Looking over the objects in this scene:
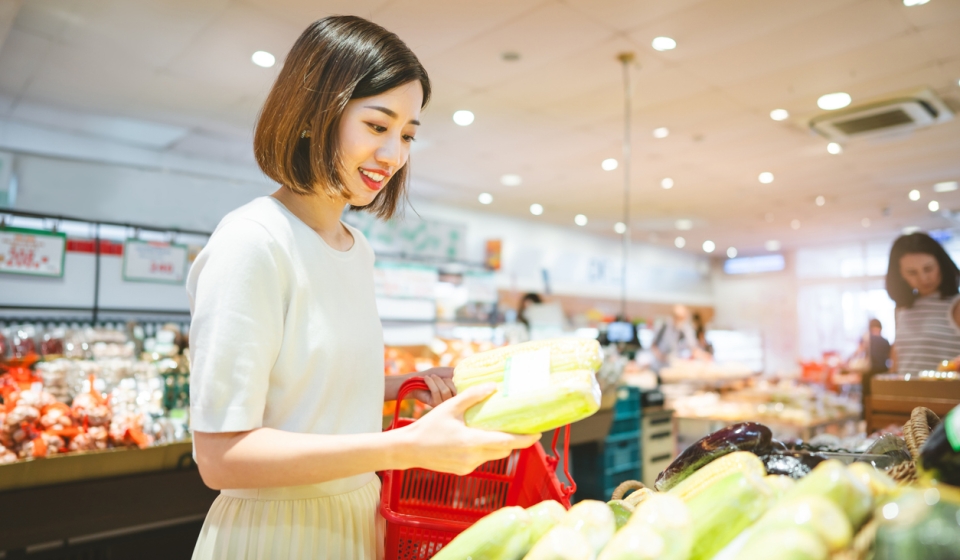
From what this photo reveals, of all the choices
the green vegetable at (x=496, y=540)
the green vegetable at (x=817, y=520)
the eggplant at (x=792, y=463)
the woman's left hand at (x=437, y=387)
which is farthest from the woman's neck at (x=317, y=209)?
the eggplant at (x=792, y=463)

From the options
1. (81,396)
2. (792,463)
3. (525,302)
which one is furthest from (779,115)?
(81,396)

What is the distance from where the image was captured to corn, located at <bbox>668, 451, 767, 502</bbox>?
884mm

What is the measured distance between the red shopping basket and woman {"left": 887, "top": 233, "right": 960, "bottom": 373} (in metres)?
3.11

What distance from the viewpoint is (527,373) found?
94cm

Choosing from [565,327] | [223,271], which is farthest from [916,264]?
[565,327]

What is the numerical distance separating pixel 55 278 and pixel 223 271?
15.8 feet

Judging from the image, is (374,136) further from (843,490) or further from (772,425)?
(772,425)

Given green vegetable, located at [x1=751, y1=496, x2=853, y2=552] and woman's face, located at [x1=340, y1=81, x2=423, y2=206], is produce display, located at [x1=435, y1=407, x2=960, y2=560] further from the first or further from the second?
woman's face, located at [x1=340, y1=81, x2=423, y2=206]

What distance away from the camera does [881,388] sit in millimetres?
3127

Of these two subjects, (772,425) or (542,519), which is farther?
(772,425)

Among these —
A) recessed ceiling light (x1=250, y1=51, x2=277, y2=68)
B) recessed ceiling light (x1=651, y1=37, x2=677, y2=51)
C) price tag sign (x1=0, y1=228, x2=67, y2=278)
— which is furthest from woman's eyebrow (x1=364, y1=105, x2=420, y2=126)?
price tag sign (x1=0, y1=228, x2=67, y2=278)

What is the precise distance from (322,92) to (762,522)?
0.99 m

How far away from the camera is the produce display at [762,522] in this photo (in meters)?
0.65

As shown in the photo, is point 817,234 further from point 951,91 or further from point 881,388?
point 881,388
